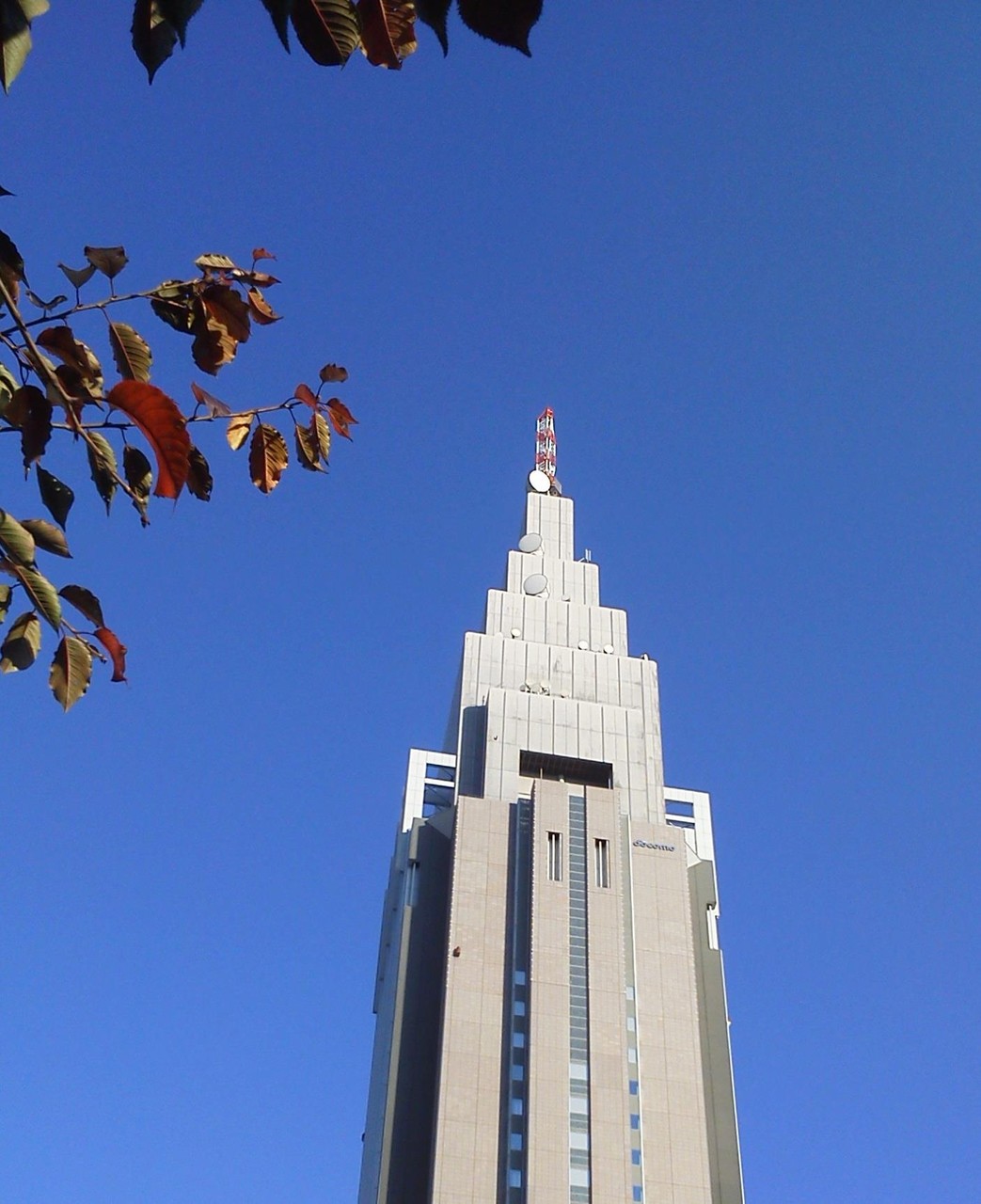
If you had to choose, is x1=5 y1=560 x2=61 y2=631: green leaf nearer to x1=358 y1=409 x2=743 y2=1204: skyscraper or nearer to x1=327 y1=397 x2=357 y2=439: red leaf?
x1=327 y1=397 x2=357 y2=439: red leaf

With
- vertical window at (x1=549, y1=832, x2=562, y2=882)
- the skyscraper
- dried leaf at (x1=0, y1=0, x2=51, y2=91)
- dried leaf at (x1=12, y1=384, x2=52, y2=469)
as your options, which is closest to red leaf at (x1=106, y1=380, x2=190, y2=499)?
dried leaf at (x1=12, y1=384, x2=52, y2=469)

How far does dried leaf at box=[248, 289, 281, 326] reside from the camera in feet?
17.8

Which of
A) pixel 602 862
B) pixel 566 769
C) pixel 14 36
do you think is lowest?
pixel 14 36

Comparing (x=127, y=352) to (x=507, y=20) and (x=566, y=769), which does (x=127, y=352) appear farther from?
(x=566, y=769)

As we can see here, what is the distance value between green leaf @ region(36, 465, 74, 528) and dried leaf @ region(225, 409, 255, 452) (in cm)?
105

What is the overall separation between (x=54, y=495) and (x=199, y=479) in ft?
1.90

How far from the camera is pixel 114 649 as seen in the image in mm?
5184

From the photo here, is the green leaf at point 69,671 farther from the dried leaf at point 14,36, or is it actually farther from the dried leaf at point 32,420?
the dried leaf at point 14,36

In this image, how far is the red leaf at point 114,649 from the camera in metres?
5.12

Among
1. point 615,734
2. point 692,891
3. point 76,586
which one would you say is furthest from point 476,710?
point 76,586

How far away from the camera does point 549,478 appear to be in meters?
80.1

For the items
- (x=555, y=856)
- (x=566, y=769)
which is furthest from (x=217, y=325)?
(x=566, y=769)

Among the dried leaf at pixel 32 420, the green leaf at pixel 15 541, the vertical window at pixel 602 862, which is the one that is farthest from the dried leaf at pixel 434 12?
the vertical window at pixel 602 862

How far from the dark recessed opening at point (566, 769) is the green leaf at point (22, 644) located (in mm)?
56548
